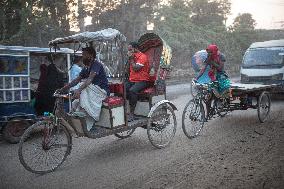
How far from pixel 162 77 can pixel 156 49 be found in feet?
3.20

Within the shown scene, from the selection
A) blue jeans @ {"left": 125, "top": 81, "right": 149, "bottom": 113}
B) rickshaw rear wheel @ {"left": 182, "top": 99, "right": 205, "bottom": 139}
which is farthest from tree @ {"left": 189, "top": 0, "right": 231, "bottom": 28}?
blue jeans @ {"left": 125, "top": 81, "right": 149, "bottom": 113}

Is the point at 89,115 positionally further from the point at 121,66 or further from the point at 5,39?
the point at 5,39

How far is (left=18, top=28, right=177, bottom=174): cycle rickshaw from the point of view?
5207mm

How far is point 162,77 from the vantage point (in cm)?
678

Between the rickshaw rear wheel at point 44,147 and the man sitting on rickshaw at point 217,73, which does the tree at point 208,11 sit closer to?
the man sitting on rickshaw at point 217,73

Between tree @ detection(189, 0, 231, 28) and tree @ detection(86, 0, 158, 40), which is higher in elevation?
tree @ detection(189, 0, 231, 28)

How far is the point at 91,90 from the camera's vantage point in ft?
18.6

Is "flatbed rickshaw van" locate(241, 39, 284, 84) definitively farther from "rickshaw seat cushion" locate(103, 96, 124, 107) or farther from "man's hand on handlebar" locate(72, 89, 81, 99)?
"man's hand on handlebar" locate(72, 89, 81, 99)

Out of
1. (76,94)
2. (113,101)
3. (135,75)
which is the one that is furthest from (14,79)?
(135,75)

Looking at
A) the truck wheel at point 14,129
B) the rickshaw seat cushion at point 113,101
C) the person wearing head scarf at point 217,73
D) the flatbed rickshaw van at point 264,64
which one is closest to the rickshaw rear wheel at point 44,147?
the rickshaw seat cushion at point 113,101

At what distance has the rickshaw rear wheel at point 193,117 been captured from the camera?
7.03m

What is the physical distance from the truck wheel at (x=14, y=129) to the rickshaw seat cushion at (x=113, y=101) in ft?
7.78

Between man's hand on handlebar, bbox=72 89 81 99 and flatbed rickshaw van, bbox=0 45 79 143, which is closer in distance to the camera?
man's hand on handlebar, bbox=72 89 81 99

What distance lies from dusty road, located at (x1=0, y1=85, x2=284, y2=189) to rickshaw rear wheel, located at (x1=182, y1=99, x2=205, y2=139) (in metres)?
0.19
